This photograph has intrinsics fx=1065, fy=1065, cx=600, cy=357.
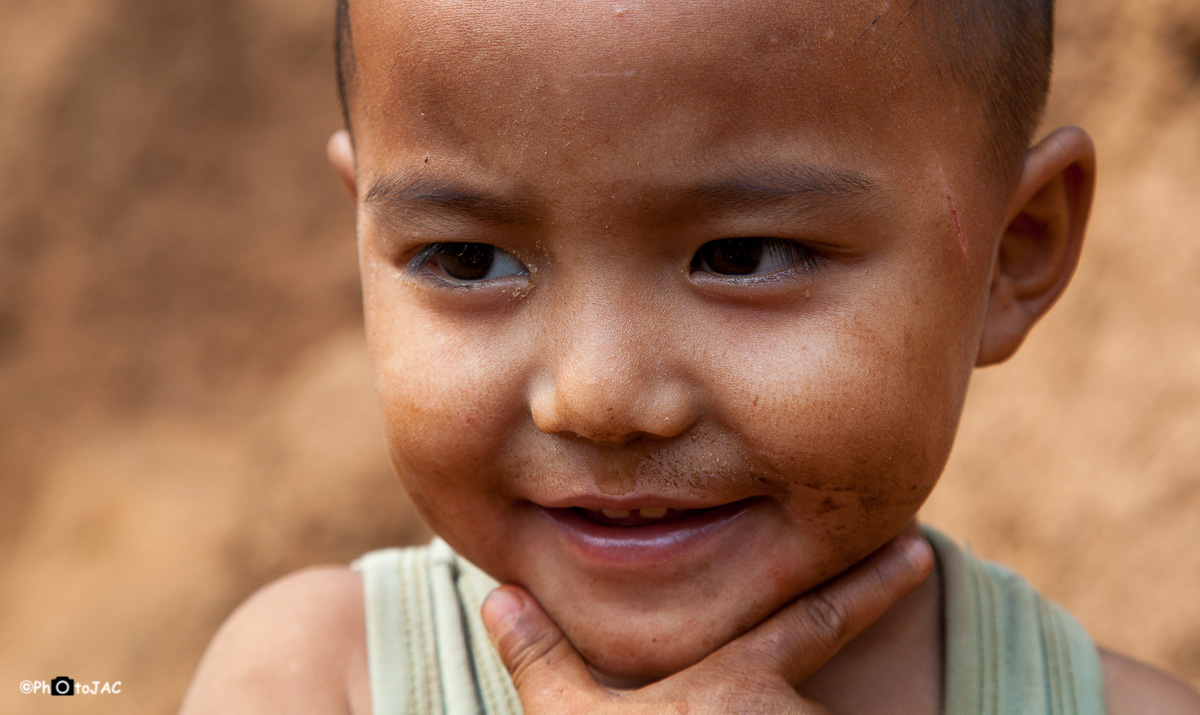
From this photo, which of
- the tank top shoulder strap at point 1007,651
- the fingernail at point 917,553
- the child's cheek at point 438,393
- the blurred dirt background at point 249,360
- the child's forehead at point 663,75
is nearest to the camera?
the child's forehead at point 663,75

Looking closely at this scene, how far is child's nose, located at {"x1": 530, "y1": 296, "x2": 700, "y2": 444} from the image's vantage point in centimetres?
92

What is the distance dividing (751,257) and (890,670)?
580 mm

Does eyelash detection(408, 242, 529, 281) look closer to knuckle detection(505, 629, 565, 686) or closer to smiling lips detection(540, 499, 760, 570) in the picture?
smiling lips detection(540, 499, 760, 570)

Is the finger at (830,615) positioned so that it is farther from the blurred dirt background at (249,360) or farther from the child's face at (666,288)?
the blurred dirt background at (249,360)

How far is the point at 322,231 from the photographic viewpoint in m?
3.90

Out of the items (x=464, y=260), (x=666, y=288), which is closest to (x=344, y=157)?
(x=464, y=260)

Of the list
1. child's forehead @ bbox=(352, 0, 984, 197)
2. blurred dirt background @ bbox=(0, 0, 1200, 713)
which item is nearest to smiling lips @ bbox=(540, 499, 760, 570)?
child's forehead @ bbox=(352, 0, 984, 197)

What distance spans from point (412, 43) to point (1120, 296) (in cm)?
224

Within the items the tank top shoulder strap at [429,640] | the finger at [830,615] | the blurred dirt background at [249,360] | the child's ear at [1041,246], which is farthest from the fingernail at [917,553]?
the blurred dirt background at [249,360]

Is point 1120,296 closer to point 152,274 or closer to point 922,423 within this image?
point 922,423

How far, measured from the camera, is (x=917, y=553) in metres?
1.18

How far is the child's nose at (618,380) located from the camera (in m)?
0.92

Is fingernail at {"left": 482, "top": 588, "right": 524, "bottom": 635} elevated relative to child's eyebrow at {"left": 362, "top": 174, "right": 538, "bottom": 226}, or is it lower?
lower

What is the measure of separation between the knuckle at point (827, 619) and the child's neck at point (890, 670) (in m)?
0.14
